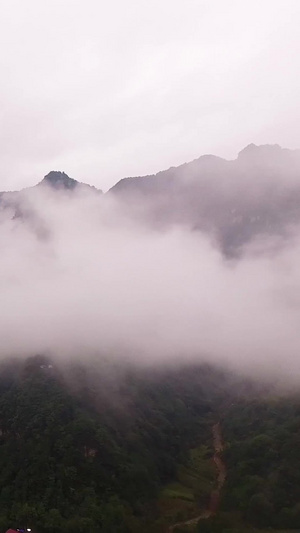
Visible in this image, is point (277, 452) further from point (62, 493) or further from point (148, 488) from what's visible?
point (62, 493)

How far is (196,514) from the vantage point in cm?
16562

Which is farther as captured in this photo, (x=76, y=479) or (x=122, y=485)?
(x=122, y=485)

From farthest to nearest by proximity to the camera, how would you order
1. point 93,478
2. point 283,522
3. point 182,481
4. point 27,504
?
point 182,481 < point 93,478 < point 27,504 < point 283,522

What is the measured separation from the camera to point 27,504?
162750 millimetres

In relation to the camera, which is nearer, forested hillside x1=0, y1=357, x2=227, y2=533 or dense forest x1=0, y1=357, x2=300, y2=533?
dense forest x1=0, y1=357, x2=300, y2=533

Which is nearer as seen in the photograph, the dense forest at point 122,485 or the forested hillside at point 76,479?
the dense forest at point 122,485

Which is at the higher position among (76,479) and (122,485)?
(76,479)

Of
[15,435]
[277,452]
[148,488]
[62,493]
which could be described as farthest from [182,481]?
[15,435]

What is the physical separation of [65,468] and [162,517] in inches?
1438

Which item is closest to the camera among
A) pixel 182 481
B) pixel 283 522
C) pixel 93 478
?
pixel 283 522

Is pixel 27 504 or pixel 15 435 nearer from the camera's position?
pixel 27 504

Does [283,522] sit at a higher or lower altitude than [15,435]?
lower

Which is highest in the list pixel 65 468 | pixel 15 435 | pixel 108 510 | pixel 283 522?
pixel 15 435

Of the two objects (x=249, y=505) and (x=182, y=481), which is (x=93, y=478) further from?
(x=249, y=505)
